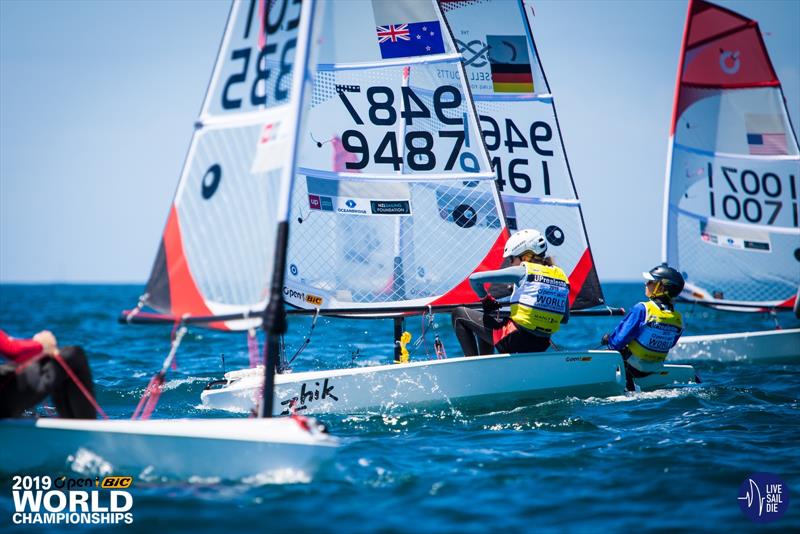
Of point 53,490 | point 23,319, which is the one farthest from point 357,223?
point 23,319

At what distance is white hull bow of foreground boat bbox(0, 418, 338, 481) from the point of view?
14.8 feet

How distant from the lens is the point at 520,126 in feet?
32.2

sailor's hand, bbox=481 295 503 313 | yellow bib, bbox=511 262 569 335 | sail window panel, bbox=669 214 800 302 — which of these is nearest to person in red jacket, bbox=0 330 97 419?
sailor's hand, bbox=481 295 503 313

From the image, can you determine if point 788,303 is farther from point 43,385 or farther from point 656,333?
point 43,385

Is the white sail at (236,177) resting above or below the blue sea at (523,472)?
above

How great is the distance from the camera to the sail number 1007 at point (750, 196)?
489 inches

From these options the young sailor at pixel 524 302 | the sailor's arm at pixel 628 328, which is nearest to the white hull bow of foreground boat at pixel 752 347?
the sailor's arm at pixel 628 328

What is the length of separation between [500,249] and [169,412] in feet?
11.4

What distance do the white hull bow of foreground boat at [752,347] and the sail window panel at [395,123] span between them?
5.03 metres

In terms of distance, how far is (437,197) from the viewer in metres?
8.02

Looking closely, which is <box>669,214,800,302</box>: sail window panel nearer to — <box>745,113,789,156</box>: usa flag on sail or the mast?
<box>745,113,789,156</box>: usa flag on sail

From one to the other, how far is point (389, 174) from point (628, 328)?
2631mm

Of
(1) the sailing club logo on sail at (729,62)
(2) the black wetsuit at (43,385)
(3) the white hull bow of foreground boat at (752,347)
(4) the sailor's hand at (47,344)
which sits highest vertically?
(1) the sailing club logo on sail at (729,62)

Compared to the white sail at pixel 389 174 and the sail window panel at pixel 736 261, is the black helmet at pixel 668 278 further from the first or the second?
the sail window panel at pixel 736 261
